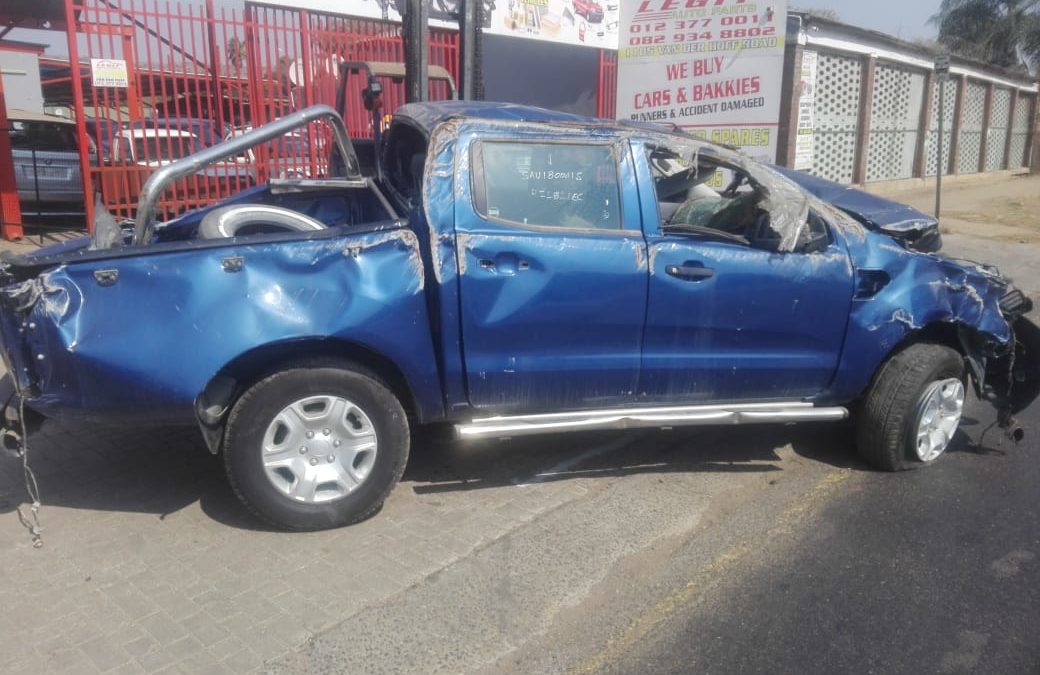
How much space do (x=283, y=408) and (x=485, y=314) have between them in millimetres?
997

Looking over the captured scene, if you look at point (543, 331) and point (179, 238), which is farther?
point (179, 238)

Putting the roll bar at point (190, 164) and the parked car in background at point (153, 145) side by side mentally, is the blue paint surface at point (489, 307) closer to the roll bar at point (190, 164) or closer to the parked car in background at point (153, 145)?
the roll bar at point (190, 164)

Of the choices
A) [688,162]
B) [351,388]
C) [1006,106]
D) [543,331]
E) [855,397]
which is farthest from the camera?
[1006,106]

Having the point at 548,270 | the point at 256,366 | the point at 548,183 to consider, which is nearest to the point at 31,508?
the point at 256,366

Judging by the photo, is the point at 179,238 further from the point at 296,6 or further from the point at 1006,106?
the point at 1006,106

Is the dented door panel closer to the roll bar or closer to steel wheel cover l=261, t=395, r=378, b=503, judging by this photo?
steel wheel cover l=261, t=395, r=378, b=503

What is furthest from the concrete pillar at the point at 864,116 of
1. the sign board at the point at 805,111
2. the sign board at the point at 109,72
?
the sign board at the point at 109,72

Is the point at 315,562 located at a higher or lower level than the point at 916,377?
lower

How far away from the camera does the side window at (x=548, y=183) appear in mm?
4340

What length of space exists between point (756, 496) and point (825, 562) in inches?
28.3

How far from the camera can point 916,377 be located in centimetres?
493

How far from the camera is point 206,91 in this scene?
32.4 ft

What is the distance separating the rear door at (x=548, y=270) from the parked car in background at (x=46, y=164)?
29.1 feet

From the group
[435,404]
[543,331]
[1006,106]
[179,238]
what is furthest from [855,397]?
[1006,106]
